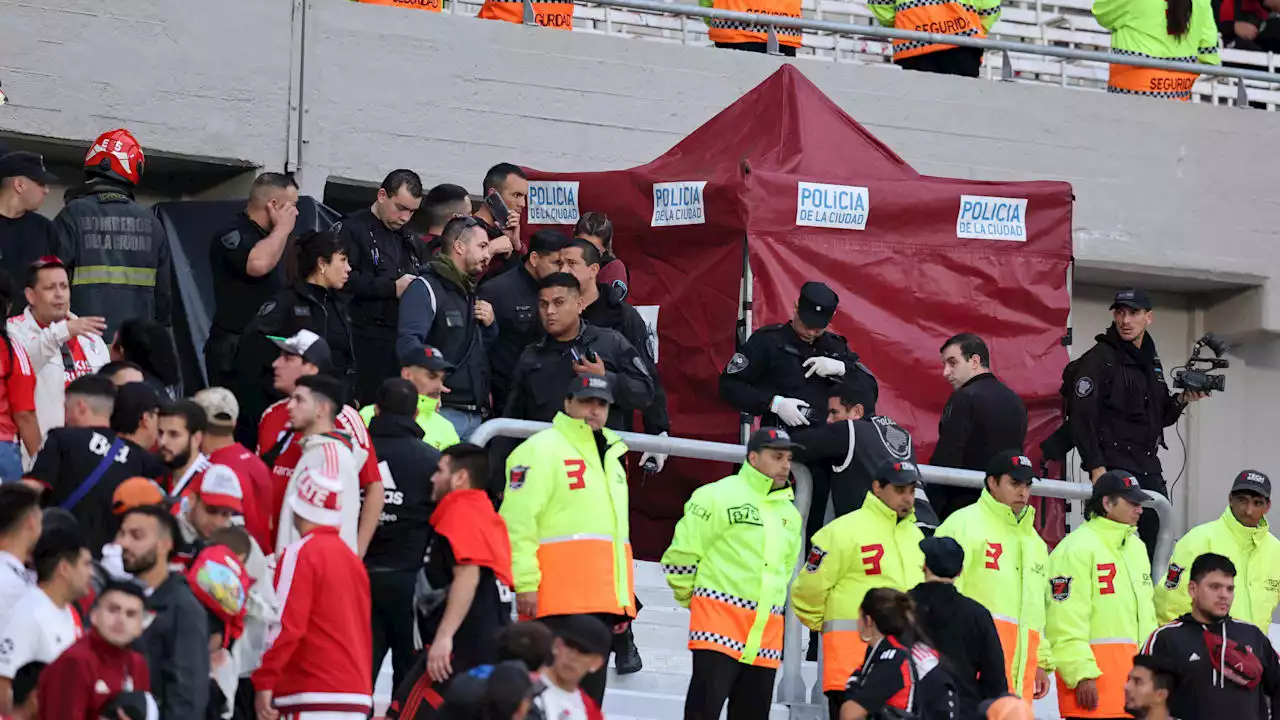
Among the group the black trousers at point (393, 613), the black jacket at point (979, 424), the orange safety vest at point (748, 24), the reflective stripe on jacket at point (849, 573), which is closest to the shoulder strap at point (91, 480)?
the black trousers at point (393, 613)

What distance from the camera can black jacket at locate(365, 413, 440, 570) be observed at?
8.63 meters

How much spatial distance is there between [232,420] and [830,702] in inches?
117

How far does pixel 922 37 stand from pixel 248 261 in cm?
628

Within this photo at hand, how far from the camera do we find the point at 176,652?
6.98 m

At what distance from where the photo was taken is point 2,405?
8789 millimetres

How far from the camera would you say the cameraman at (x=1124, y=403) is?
11.8 metres

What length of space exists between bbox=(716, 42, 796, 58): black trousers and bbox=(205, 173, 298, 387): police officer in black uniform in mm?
5271

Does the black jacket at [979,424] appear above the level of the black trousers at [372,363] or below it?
below

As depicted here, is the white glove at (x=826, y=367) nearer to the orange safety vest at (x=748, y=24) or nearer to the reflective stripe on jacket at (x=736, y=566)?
the reflective stripe on jacket at (x=736, y=566)

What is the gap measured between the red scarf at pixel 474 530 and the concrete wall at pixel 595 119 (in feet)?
18.9

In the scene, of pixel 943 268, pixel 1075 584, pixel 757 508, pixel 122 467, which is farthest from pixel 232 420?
pixel 943 268

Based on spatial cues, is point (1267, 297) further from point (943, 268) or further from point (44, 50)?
point (44, 50)

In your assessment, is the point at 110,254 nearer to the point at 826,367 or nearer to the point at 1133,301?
the point at 826,367

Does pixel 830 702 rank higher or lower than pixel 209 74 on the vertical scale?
lower
